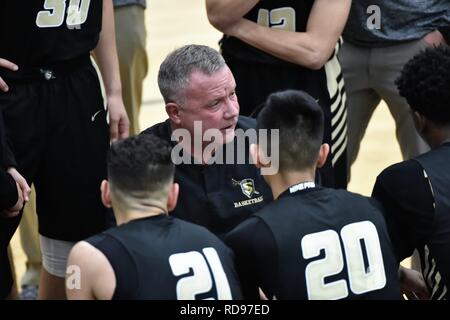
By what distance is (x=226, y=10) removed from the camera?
13.8 ft

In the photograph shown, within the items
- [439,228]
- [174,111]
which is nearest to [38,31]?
[174,111]

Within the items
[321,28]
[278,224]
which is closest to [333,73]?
[321,28]

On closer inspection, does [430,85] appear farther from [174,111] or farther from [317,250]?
[174,111]

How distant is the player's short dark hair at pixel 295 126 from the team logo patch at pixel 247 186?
1.70ft

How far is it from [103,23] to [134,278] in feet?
5.21

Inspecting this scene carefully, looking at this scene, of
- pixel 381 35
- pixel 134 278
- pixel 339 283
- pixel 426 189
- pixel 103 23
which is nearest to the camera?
pixel 134 278

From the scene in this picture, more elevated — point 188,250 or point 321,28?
→ point 321,28

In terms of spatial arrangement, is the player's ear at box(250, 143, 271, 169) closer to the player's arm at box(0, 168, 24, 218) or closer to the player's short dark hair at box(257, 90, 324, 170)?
the player's short dark hair at box(257, 90, 324, 170)

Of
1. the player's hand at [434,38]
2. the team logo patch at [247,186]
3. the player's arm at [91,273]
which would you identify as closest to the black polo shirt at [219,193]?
the team logo patch at [247,186]

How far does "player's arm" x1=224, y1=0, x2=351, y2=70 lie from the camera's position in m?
4.21

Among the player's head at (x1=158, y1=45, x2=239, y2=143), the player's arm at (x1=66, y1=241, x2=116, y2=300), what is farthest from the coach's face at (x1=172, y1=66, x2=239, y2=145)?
the player's arm at (x1=66, y1=241, x2=116, y2=300)

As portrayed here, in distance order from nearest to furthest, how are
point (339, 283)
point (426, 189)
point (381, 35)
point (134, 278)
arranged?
point (134, 278), point (339, 283), point (426, 189), point (381, 35)

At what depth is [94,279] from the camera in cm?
286
